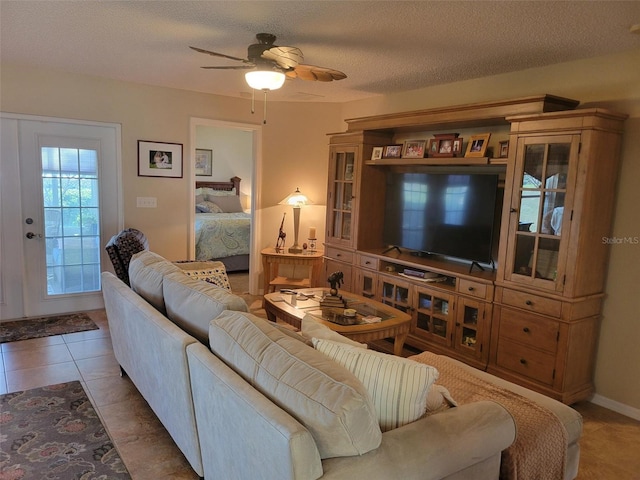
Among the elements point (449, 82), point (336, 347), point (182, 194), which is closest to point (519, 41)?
point (449, 82)

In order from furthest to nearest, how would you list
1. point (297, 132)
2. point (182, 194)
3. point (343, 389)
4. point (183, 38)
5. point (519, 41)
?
point (297, 132)
point (182, 194)
point (183, 38)
point (519, 41)
point (343, 389)

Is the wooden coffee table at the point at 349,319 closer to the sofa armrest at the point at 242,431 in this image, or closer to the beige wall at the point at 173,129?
the sofa armrest at the point at 242,431

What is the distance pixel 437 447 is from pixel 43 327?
4.01 meters

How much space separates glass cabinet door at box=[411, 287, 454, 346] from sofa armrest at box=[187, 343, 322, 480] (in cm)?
241

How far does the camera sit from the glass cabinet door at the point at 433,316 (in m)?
3.82

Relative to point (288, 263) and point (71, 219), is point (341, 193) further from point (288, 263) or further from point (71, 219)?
point (71, 219)

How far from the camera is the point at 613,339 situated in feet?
10.5

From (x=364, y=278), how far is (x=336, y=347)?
9.46 feet

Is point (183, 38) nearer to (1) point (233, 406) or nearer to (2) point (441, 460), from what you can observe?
(1) point (233, 406)

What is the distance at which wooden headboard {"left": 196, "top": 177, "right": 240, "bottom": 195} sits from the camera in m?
8.97

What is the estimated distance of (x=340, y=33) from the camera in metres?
2.91

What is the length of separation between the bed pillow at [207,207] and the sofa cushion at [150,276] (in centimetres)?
479

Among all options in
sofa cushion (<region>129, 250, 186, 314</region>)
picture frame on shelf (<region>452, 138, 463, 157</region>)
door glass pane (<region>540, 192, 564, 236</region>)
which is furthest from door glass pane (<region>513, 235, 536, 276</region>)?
sofa cushion (<region>129, 250, 186, 314</region>)

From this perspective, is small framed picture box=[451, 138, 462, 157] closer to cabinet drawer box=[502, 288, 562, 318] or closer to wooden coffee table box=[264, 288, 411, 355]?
cabinet drawer box=[502, 288, 562, 318]
